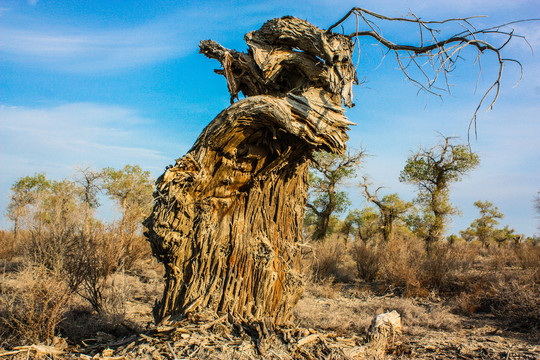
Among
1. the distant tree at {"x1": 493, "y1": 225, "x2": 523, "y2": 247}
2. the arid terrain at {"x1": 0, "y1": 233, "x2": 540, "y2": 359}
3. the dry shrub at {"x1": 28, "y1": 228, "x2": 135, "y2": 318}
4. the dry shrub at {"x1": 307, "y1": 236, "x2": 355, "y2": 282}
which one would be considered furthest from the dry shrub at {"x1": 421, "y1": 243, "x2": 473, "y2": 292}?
the distant tree at {"x1": 493, "y1": 225, "x2": 523, "y2": 247}

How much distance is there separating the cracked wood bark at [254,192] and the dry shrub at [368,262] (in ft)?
24.8

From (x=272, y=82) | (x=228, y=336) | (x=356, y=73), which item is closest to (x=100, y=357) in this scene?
(x=228, y=336)

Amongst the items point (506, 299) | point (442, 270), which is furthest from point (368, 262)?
point (506, 299)

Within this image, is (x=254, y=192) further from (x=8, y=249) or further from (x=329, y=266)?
(x=8, y=249)

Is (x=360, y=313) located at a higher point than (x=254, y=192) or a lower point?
lower

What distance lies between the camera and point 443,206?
1966cm

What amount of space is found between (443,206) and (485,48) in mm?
17631

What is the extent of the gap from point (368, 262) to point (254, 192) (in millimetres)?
8428

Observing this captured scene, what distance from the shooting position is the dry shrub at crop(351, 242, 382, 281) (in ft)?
38.8

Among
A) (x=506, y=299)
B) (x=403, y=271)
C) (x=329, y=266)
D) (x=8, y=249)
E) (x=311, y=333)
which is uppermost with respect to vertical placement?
(x=403, y=271)

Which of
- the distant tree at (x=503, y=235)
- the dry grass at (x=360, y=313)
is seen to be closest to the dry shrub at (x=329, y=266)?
the dry grass at (x=360, y=313)

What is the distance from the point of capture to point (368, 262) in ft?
39.7

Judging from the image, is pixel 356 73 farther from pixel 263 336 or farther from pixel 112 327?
pixel 112 327

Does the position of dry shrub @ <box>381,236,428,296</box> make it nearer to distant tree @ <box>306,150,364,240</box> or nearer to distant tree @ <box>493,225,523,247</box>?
distant tree @ <box>306,150,364,240</box>
